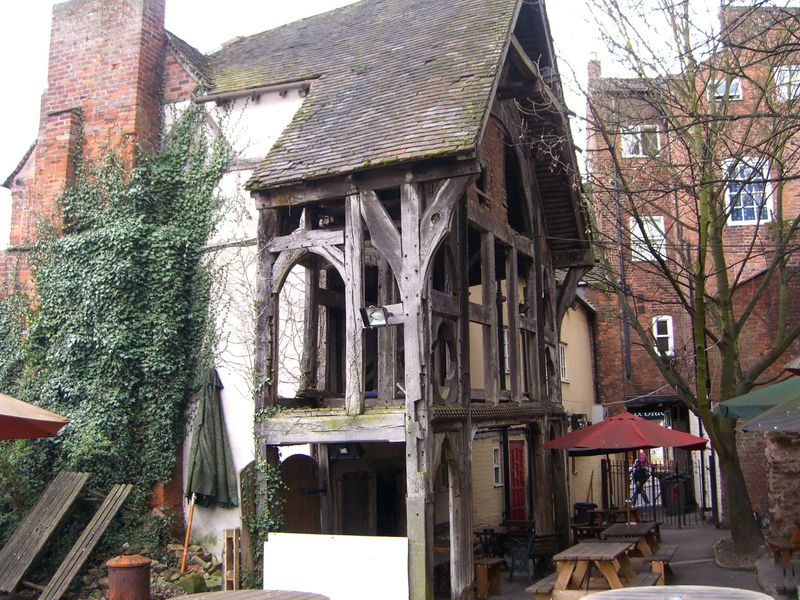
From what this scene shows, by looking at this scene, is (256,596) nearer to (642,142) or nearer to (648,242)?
(642,142)

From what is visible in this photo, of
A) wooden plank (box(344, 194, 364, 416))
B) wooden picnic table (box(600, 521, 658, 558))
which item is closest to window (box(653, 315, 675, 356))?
wooden picnic table (box(600, 521, 658, 558))

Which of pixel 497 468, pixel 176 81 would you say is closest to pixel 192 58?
pixel 176 81

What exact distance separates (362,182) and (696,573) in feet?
25.2

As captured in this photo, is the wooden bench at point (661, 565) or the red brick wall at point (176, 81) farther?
the red brick wall at point (176, 81)

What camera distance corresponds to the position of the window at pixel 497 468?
60.8ft

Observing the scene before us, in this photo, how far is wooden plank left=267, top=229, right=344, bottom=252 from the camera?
34.6ft

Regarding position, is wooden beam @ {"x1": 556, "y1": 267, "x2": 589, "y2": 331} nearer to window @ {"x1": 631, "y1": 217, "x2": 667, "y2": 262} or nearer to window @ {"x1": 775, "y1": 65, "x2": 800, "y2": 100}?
window @ {"x1": 631, "y1": 217, "x2": 667, "y2": 262}

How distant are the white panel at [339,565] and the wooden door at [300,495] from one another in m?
1.07

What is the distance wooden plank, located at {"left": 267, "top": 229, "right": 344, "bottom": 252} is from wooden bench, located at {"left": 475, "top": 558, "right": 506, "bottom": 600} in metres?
4.91

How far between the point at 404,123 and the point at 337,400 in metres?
4.27

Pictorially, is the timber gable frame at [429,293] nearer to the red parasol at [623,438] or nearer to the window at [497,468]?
the red parasol at [623,438]

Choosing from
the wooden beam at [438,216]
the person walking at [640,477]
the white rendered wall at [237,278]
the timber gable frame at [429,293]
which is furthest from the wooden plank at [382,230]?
the person walking at [640,477]

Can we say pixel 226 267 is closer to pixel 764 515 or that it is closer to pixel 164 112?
pixel 164 112

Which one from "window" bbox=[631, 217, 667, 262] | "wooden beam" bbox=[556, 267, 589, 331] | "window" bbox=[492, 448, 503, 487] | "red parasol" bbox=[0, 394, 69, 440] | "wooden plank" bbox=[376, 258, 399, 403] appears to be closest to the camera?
"red parasol" bbox=[0, 394, 69, 440]
